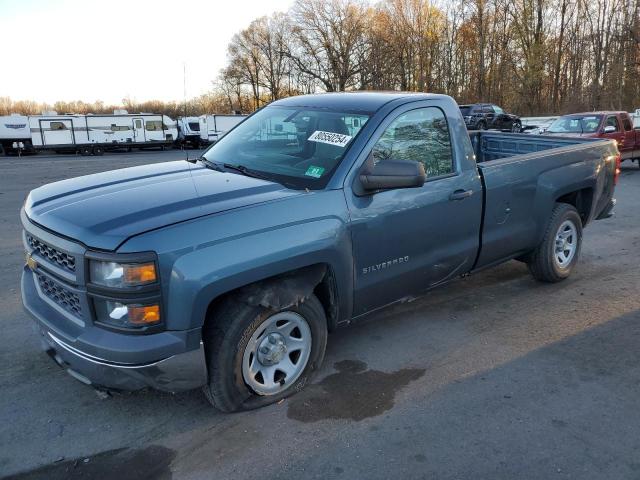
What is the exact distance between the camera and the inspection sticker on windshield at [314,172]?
352 cm

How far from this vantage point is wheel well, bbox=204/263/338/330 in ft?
10.1

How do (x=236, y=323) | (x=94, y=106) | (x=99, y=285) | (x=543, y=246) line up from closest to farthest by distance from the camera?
(x=99, y=285), (x=236, y=323), (x=543, y=246), (x=94, y=106)

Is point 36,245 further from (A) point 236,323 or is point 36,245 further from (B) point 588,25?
(B) point 588,25

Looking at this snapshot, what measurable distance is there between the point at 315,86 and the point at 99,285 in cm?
6548

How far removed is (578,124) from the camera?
48.1ft

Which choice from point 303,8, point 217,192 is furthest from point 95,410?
point 303,8

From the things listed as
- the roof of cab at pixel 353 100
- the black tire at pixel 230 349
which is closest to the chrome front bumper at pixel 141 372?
the black tire at pixel 230 349

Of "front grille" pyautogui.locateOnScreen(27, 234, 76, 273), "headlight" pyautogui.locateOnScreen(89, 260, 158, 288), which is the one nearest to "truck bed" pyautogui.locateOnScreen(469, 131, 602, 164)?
"headlight" pyautogui.locateOnScreen(89, 260, 158, 288)

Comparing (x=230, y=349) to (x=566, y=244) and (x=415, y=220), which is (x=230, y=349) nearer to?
(x=415, y=220)

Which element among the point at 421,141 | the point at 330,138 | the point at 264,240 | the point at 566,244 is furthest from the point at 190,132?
the point at 264,240

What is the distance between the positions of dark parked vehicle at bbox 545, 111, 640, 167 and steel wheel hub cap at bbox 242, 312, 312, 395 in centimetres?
1297

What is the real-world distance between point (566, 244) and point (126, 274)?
4.73 metres

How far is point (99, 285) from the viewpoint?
2742 mm

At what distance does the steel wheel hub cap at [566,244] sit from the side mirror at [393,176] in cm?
280
